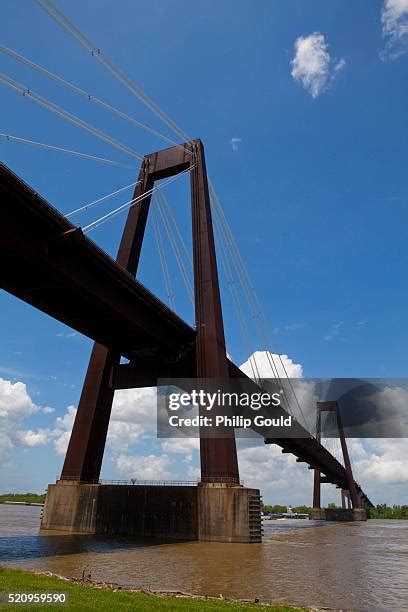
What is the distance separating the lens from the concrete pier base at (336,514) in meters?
89.5

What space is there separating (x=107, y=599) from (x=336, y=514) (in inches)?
3556

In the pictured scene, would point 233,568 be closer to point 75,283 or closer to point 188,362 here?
point 75,283

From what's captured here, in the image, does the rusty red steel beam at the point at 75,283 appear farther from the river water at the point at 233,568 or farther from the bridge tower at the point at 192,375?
the river water at the point at 233,568

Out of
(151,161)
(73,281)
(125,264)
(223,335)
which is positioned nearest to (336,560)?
(223,335)

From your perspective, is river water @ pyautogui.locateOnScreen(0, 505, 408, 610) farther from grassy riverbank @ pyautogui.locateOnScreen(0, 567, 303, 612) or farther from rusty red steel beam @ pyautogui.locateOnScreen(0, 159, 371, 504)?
rusty red steel beam @ pyautogui.locateOnScreen(0, 159, 371, 504)

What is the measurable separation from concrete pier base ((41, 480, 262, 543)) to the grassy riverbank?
55.6ft

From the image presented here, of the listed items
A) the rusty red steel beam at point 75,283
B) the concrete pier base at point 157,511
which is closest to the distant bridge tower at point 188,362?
the concrete pier base at point 157,511

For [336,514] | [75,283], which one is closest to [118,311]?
[75,283]

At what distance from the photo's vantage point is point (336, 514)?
90188mm

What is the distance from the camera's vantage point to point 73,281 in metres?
25.4

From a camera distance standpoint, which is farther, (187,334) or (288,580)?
(187,334)

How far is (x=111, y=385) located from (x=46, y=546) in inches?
512

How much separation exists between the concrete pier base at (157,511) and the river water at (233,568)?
1.68 m

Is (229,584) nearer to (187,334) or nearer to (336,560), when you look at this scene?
(336,560)
